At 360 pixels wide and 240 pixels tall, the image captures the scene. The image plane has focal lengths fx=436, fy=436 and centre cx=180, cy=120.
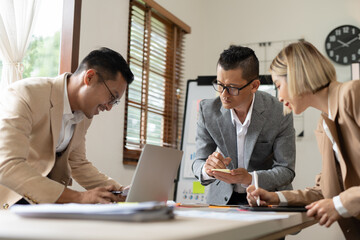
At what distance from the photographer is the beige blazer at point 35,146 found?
156 cm

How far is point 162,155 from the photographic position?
1614 mm

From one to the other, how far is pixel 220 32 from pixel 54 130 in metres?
3.57

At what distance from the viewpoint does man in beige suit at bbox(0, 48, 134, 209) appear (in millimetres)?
1575

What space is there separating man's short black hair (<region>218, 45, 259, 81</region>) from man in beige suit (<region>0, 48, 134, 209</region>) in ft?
1.62

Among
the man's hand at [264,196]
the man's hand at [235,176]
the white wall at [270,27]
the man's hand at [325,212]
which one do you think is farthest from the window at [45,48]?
the man's hand at [325,212]

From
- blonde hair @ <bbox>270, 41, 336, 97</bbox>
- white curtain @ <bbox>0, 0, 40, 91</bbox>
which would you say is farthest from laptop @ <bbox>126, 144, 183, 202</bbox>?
white curtain @ <bbox>0, 0, 40, 91</bbox>

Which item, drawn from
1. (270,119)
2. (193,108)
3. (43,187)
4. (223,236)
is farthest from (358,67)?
(223,236)

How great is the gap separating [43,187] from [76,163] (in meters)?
0.76

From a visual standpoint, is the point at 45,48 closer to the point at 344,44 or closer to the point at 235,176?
the point at 235,176

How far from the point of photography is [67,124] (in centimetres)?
208

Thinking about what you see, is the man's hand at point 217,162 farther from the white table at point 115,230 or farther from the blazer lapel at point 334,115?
the white table at point 115,230

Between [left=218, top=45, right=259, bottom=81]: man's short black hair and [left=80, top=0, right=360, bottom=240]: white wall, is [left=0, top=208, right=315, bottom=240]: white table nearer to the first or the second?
[left=218, top=45, right=259, bottom=81]: man's short black hair

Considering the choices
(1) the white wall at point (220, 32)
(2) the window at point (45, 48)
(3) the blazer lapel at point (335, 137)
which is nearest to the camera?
(3) the blazer lapel at point (335, 137)

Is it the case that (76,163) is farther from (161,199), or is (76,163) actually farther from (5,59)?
(5,59)
